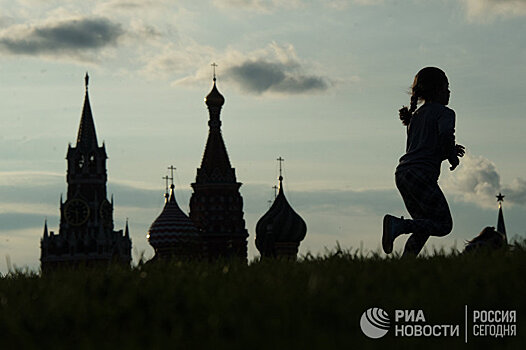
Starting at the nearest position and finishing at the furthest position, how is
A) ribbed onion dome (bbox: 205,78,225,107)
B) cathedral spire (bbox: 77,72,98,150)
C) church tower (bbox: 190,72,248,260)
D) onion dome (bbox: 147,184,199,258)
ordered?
onion dome (bbox: 147,184,199,258) → church tower (bbox: 190,72,248,260) → ribbed onion dome (bbox: 205,78,225,107) → cathedral spire (bbox: 77,72,98,150)

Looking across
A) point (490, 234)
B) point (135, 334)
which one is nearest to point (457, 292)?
point (135, 334)

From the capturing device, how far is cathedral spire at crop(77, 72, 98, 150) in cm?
12406

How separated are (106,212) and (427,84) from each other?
111 m

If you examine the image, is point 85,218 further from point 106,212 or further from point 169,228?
point 169,228

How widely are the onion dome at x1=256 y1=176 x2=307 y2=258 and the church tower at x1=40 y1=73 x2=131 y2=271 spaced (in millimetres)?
19340

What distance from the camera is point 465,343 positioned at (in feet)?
23.8

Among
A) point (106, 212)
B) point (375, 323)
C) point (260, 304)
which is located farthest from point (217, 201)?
point (375, 323)

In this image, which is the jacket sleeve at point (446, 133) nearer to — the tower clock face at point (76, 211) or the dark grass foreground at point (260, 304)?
the dark grass foreground at point (260, 304)

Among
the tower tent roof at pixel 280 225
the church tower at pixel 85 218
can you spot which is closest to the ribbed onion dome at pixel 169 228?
the tower tent roof at pixel 280 225

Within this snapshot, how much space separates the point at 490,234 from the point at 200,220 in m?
106

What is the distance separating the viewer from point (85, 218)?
395 feet

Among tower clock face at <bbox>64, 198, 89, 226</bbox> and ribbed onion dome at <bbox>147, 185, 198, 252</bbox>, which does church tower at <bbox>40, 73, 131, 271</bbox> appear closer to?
tower clock face at <bbox>64, 198, 89, 226</bbox>

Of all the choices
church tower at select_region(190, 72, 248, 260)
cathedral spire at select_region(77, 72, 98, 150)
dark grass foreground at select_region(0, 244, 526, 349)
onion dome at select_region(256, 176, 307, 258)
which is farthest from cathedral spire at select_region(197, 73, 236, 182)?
dark grass foreground at select_region(0, 244, 526, 349)

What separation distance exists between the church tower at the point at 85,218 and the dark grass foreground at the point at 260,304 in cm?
11001
